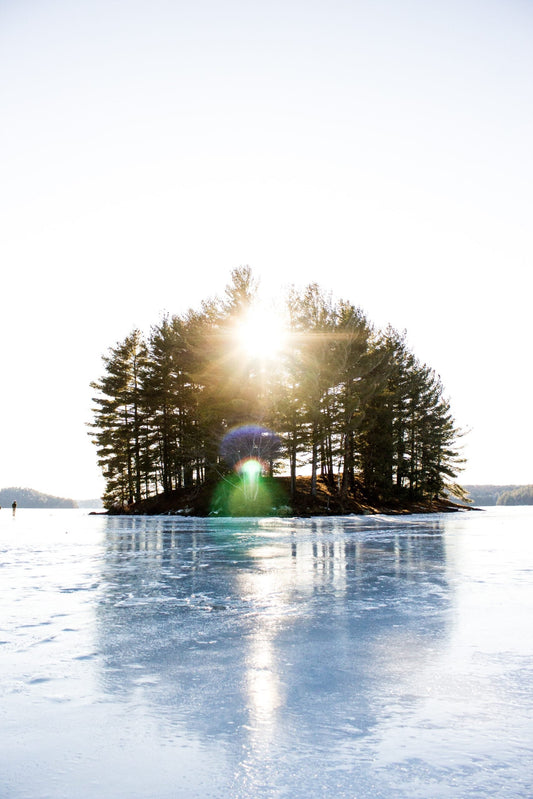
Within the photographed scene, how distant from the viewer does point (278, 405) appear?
126ft

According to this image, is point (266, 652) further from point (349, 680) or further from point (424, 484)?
point (424, 484)

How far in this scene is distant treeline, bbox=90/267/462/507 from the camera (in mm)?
38812

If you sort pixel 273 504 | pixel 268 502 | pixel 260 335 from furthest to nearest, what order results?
pixel 260 335 → pixel 268 502 → pixel 273 504

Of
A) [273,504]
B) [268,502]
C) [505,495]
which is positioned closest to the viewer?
[273,504]

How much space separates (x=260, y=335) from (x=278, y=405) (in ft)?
16.0

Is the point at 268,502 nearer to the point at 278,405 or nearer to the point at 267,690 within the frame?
the point at 278,405

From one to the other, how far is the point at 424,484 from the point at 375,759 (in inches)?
1891

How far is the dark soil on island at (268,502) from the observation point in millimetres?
37406

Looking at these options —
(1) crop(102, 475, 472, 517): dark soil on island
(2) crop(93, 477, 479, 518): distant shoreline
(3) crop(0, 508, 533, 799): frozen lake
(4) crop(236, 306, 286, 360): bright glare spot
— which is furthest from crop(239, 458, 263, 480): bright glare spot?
(3) crop(0, 508, 533, 799): frozen lake

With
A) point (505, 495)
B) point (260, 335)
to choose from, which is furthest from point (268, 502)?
point (505, 495)

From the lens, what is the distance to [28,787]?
2584 millimetres

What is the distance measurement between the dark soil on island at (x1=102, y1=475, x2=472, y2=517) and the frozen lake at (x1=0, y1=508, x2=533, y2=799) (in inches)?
1130

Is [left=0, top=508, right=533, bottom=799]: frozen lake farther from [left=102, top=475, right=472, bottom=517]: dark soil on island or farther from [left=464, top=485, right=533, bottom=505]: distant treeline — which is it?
[left=464, top=485, right=533, bottom=505]: distant treeline

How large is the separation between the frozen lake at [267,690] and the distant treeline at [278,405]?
30071 millimetres
